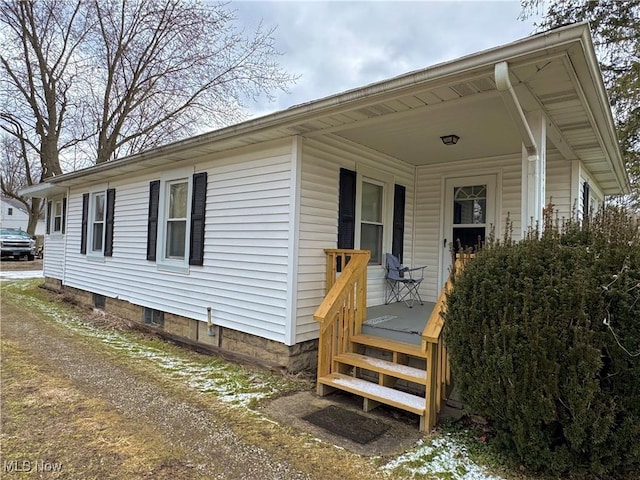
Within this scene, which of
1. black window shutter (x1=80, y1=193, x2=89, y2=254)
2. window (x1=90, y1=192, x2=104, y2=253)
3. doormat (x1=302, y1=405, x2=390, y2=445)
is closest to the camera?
doormat (x1=302, y1=405, x2=390, y2=445)

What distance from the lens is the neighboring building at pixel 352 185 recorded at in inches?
119

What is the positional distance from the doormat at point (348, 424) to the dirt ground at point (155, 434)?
0.23 ft

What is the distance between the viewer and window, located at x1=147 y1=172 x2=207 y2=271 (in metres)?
5.47

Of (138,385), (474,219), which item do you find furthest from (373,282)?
(138,385)

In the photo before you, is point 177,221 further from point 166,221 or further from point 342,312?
point 342,312

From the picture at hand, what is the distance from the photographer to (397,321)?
423 cm

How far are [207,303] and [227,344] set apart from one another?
0.64 m

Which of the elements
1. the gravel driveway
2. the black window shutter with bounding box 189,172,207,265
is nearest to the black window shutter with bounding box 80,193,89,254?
the gravel driveway

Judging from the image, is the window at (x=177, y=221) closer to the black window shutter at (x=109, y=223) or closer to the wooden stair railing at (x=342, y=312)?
the black window shutter at (x=109, y=223)

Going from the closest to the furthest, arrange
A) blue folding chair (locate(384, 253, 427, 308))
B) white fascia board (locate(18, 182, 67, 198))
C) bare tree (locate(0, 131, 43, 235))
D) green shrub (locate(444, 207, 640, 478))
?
green shrub (locate(444, 207, 640, 478)), blue folding chair (locate(384, 253, 427, 308)), white fascia board (locate(18, 182, 67, 198)), bare tree (locate(0, 131, 43, 235))

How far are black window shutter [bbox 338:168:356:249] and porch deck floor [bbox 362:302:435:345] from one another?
90 centimetres

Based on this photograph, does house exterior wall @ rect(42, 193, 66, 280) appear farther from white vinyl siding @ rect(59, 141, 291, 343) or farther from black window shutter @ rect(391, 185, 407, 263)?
black window shutter @ rect(391, 185, 407, 263)

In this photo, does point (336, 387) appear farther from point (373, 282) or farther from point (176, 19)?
point (176, 19)

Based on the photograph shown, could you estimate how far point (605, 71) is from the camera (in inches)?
386
